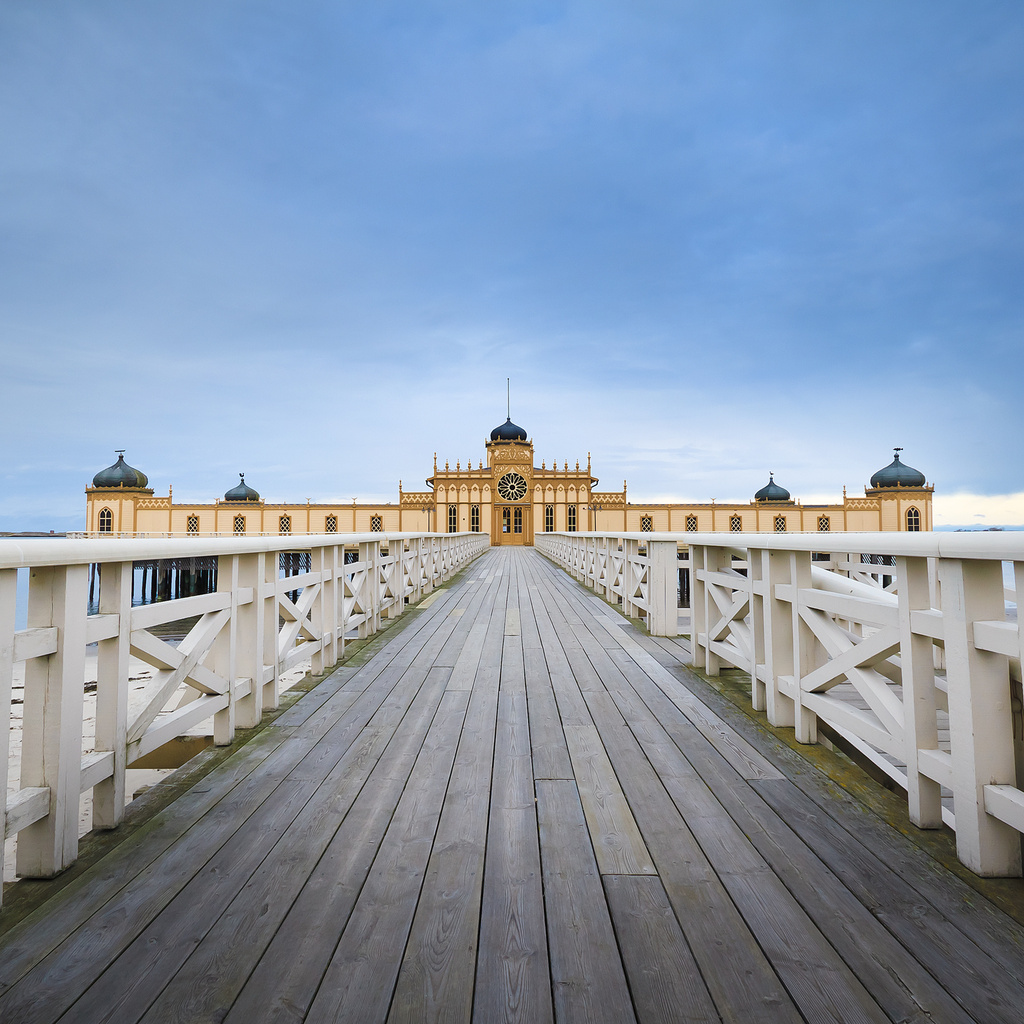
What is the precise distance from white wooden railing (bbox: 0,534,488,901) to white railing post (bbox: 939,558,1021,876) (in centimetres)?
267

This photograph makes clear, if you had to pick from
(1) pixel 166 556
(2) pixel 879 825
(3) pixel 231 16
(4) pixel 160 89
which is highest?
(3) pixel 231 16

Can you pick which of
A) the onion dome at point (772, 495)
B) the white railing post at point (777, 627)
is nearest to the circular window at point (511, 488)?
the onion dome at point (772, 495)

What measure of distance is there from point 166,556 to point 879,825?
3.12 meters

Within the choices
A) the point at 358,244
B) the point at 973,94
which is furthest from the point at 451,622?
the point at 358,244

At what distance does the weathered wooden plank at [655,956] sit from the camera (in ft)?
3.99

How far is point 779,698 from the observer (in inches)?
124

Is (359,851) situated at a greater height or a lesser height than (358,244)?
lesser

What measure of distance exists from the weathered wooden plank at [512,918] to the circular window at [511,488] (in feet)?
133

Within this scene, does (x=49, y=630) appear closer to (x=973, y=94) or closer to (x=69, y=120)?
(x=69, y=120)

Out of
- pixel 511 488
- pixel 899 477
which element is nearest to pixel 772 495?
pixel 899 477

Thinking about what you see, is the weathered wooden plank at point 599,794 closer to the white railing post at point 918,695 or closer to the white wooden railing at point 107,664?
the white railing post at point 918,695

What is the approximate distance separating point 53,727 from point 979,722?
3061 millimetres

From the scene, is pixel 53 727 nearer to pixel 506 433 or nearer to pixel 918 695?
pixel 918 695

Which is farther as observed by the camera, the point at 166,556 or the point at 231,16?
the point at 231,16
